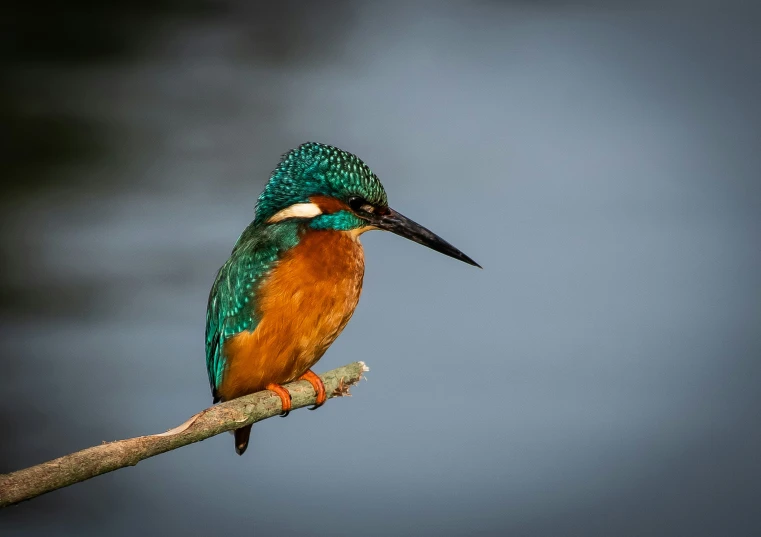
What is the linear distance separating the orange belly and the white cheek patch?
39 mm

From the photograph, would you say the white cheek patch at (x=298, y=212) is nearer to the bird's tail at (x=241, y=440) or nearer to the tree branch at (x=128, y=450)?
the tree branch at (x=128, y=450)

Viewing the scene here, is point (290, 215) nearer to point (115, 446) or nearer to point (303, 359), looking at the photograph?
point (303, 359)

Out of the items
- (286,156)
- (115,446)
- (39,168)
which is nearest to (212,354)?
(286,156)

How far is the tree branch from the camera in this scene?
3.32 ft

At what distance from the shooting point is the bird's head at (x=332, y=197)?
147 cm

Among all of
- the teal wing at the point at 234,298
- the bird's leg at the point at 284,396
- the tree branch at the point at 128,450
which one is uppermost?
the teal wing at the point at 234,298

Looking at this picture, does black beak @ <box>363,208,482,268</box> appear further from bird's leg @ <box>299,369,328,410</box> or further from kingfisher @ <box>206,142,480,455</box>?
bird's leg @ <box>299,369,328,410</box>

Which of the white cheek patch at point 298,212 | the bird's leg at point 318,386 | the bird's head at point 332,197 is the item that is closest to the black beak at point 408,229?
the bird's head at point 332,197

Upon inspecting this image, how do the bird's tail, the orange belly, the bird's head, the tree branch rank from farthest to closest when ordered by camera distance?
the bird's tail, the orange belly, the bird's head, the tree branch

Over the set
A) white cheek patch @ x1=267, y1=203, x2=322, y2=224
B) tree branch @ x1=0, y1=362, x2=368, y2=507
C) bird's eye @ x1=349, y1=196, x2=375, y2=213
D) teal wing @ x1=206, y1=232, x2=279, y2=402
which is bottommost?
tree branch @ x1=0, y1=362, x2=368, y2=507

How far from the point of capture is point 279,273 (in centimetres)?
159

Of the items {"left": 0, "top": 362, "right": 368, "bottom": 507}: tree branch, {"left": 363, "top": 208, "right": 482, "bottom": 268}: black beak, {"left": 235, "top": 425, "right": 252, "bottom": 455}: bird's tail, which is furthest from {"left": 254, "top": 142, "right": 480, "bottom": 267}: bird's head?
{"left": 235, "top": 425, "right": 252, "bottom": 455}: bird's tail

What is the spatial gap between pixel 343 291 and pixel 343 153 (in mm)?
297

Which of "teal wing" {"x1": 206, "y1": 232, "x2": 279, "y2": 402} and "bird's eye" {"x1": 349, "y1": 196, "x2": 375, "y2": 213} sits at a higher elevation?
"bird's eye" {"x1": 349, "y1": 196, "x2": 375, "y2": 213}
